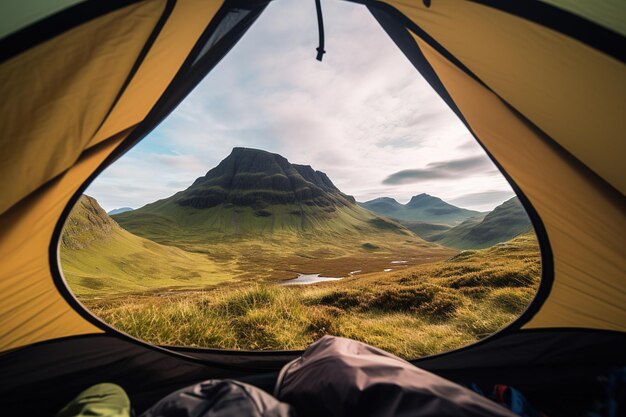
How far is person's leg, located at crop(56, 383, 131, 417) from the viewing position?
1.34m

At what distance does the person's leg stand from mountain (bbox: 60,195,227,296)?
4935 cm

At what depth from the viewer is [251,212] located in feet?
488

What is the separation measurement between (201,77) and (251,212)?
14975 centimetres

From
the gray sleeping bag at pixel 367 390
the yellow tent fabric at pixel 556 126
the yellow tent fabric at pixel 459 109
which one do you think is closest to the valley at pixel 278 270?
the yellow tent fabric at pixel 459 109

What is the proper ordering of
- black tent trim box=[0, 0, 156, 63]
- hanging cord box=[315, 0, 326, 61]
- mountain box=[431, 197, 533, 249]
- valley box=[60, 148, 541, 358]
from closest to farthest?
black tent trim box=[0, 0, 156, 63] → hanging cord box=[315, 0, 326, 61] → valley box=[60, 148, 541, 358] → mountain box=[431, 197, 533, 249]

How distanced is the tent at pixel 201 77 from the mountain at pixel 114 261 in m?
47.5

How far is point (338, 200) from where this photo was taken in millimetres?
193250

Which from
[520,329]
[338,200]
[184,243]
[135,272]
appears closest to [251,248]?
[184,243]

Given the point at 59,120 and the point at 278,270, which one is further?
the point at 278,270

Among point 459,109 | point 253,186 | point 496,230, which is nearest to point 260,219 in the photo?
point 253,186

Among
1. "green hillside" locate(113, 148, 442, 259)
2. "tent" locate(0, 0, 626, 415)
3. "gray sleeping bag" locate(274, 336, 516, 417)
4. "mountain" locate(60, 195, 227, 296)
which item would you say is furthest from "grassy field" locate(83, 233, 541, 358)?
"green hillside" locate(113, 148, 442, 259)

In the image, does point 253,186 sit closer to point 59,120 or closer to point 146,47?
point 146,47

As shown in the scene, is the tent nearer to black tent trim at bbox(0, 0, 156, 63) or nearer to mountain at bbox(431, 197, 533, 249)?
black tent trim at bbox(0, 0, 156, 63)

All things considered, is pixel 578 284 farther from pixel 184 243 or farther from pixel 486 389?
pixel 184 243
